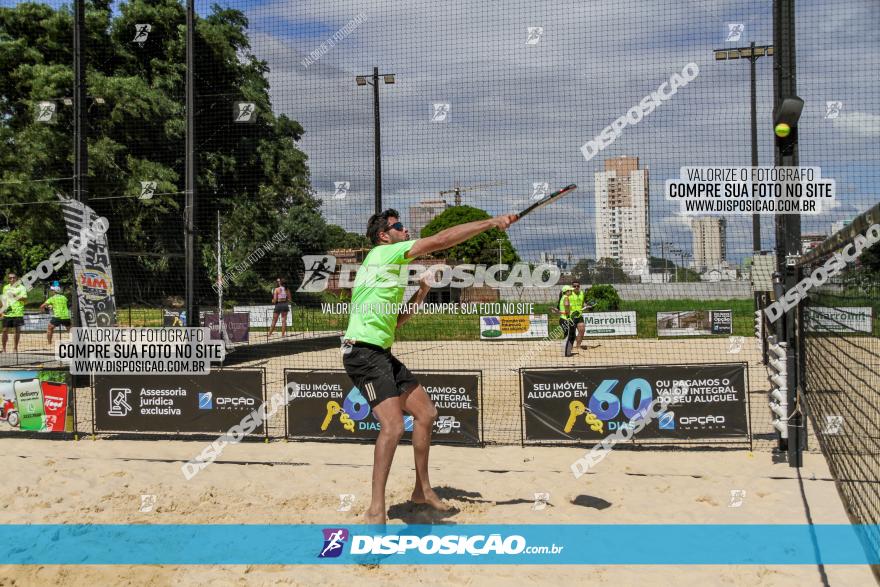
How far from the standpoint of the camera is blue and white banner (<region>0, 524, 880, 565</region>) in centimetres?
410

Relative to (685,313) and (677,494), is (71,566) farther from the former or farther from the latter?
(685,313)

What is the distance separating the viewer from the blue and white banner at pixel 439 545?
4102 mm

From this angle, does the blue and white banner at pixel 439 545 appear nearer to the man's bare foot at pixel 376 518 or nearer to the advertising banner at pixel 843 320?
the man's bare foot at pixel 376 518

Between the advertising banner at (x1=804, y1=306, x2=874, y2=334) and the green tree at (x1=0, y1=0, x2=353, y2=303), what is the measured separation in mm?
8465

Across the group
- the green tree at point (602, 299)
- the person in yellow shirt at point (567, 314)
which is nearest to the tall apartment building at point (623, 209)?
the person in yellow shirt at point (567, 314)

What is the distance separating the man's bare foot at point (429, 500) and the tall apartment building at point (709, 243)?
15.2ft

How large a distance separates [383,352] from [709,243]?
5143mm

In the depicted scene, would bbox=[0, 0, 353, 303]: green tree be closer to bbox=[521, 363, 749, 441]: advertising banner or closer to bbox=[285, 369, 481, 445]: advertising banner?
bbox=[285, 369, 481, 445]: advertising banner

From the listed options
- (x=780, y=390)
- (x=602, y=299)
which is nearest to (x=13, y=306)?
(x=780, y=390)

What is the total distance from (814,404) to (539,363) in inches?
350

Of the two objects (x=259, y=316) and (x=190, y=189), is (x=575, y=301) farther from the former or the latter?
(x=259, y=316)

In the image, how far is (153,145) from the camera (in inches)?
842

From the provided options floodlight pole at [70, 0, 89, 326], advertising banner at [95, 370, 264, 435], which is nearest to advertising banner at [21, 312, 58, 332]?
floodlight pole at [70, 0, 89, 326]

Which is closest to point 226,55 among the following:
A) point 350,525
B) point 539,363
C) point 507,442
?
point 539,363
